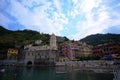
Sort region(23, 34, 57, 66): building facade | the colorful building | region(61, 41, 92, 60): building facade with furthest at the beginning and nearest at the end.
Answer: region(23, 34, 57, 66): building facade < region(61, 41, 92, 60): building facade < the colorful building

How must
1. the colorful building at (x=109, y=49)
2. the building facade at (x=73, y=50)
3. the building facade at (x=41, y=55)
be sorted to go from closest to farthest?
1. the colorful building at (x=109, y=49)
2. the building facade at (x=73, y=50)
3. the building facade at (x=41, y=55)

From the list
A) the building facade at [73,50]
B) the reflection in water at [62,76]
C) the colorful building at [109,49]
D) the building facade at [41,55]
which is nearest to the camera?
the reflection in water at [62,76]

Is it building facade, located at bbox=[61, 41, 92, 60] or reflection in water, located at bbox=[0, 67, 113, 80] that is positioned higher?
building facade, located at bbox=[61, 41, 92, 60]

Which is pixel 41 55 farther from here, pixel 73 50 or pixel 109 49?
pixel 109 49

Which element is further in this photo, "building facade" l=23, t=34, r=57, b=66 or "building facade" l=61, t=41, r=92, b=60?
"building facade" l=23, t=34, r=57, b=66

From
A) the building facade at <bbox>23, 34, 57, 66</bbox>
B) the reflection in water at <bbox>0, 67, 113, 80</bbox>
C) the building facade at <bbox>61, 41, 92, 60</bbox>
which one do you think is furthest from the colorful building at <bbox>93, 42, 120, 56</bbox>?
the reflection in water at <bbox>0, 67, 113, 80</bbox>

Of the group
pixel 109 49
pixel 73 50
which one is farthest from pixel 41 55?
pixel 109 49

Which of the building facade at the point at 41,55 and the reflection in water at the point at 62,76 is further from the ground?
the building facade at the point at 41,55

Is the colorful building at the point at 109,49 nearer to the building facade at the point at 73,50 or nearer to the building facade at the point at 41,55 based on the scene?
the building facade at the point at 73,50

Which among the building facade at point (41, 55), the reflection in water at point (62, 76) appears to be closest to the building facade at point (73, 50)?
the building facade at point (41, 55)

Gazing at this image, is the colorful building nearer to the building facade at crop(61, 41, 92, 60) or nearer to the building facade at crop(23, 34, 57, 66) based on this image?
the building facade at crop(61, 41, 92, 60)

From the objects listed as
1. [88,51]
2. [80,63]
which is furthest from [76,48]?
[80,63]

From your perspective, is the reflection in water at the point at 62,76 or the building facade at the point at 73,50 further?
the building facade at the point at 73,50

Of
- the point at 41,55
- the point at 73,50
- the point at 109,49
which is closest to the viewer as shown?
the point at 109,49
